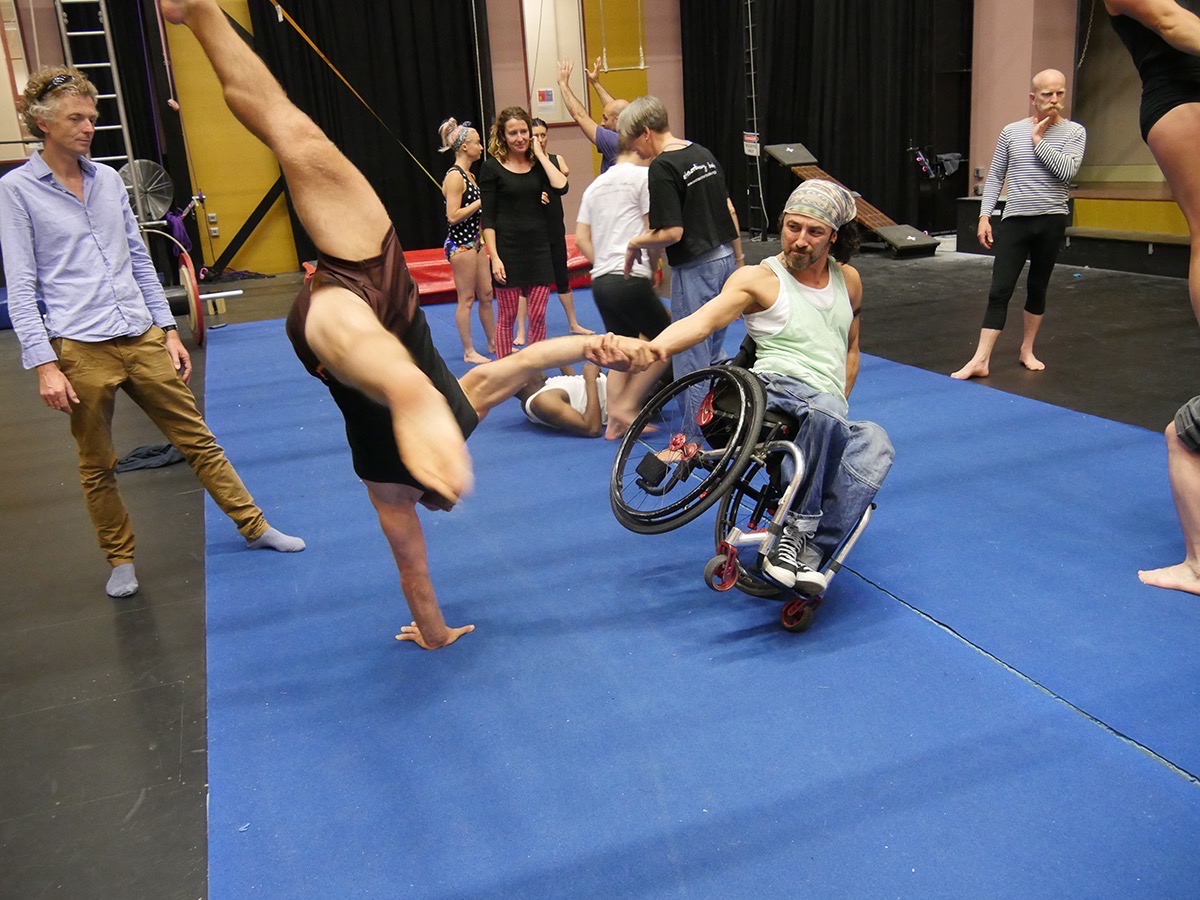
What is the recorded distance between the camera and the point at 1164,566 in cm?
282

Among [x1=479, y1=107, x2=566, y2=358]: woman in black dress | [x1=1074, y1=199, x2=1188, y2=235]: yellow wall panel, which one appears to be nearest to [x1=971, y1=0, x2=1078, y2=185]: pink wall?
[x1=1074, y1=199, x2=1188, y2=235]: yellow wall panel

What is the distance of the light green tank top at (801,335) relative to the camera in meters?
2.62

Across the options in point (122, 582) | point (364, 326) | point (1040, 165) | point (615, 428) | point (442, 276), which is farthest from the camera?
point (442, 276)

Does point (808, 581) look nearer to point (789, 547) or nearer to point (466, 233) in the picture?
point (789, 547)

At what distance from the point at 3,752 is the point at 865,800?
204cm

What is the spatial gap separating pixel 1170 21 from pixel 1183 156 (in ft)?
1.12

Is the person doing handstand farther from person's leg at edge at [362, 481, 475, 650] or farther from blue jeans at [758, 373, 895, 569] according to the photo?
blue jeans at [758, 373, 895, 569]

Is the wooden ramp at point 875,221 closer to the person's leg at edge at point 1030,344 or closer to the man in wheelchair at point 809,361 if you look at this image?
the person's leg at edge at point 1030,344

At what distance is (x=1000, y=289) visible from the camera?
486 centimetres

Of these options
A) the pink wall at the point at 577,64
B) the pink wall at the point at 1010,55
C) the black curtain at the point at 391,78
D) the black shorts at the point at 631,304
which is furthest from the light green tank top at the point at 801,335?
the pink wall at the point at 577,64

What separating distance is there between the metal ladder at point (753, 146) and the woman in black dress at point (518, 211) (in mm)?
5866

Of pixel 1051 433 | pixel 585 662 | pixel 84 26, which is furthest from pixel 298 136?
pixel 84 26

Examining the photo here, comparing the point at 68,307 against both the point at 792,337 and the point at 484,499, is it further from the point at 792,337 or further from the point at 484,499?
the point at 792,337

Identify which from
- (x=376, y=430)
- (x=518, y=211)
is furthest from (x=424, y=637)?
(x=518, y=211)
